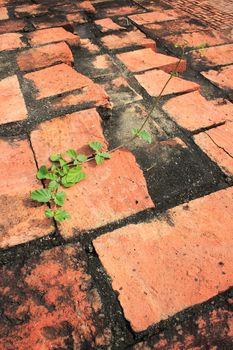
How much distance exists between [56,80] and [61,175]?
0.72 metres

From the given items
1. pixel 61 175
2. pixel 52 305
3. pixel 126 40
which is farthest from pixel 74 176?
pixel 126 40

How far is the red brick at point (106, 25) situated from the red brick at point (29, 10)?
1.51 feet

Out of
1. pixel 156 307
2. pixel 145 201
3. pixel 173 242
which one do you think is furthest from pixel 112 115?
pixel 156 307

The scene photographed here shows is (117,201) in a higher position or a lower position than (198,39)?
lower

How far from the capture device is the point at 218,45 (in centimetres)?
239

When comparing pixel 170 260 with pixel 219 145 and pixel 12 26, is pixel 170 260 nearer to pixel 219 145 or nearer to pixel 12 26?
pixel 219 145

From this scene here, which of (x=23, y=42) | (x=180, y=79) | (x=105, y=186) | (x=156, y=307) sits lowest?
(x=156, y=307)

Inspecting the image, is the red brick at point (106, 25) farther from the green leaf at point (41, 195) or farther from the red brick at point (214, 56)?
the green leaf at point (41, 195)

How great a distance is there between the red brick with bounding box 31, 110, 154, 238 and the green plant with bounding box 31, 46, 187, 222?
3cm

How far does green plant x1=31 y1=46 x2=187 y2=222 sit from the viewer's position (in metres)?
1.24

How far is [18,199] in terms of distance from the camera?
1.28m

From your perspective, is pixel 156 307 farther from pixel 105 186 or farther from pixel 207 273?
pixel 105 186

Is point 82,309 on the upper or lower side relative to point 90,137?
lower

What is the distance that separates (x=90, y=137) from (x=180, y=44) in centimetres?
130
